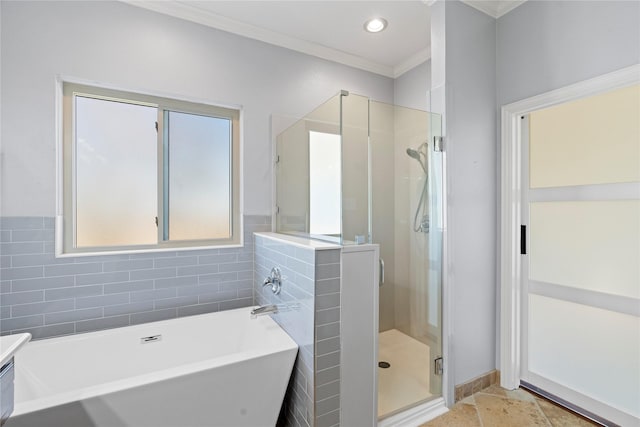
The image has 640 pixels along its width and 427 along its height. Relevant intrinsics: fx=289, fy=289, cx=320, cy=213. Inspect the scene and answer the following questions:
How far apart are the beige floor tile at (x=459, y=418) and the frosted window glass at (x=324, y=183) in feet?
4.34

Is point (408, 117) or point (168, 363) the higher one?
point (408, 117)

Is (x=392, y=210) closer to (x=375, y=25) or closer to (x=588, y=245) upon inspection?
(x=588, y=245)

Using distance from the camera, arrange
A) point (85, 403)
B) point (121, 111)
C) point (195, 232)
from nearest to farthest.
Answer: point (85, 403) → point (121, 111) → point (195, 232)

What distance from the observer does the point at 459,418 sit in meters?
1.80

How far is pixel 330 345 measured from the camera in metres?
1.48

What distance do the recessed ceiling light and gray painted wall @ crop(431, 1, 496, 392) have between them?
0.41 m

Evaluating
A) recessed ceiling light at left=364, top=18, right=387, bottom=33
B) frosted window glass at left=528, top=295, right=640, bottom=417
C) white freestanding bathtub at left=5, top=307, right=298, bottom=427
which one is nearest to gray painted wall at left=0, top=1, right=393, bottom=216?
recessed ceiling light at left=364, top=18, right=387, bottom=33

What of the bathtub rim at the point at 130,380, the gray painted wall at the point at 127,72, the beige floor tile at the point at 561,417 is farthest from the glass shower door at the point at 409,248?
the gray painted wall at the point at 127,72

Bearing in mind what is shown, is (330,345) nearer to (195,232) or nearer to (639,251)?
(195,232)

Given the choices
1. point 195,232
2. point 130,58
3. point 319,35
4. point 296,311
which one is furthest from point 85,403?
point 319,35

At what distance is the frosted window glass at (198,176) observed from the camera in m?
2.24

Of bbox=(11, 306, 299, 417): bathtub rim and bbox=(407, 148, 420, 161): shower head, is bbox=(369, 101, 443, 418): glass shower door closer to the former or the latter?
bbox=(407, 148, 420, 161): shower head

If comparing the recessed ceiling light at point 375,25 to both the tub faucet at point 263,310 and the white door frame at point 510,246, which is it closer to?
the white door frame at point 510,246

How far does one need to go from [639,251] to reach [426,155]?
51.3 inches
